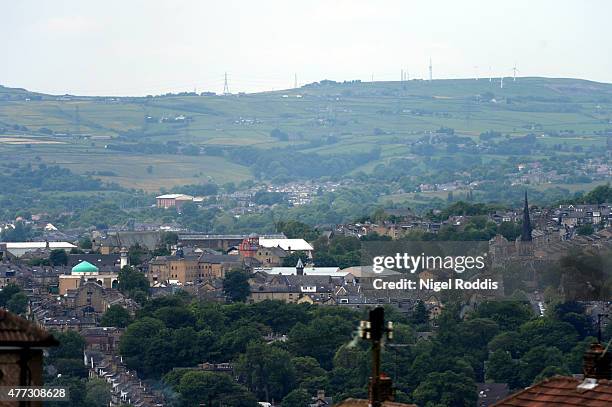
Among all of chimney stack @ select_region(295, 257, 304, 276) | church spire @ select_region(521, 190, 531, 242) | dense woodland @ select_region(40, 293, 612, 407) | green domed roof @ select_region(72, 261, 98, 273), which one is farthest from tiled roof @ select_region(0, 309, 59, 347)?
green domed roof @ select_region(72, 261, 98, 273)

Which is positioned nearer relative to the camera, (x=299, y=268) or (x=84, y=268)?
(x=84, y=268)

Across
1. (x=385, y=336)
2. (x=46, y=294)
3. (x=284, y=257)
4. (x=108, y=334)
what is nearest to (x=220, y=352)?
(x=108, y=334)

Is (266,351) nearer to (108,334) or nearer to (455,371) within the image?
(455,371)

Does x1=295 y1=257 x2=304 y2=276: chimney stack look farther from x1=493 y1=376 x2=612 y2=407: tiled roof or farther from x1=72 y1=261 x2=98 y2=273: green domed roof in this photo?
x1=493 y1=376 x2=612 y2=407: tiled roof

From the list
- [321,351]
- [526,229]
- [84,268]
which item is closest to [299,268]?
[84,268]

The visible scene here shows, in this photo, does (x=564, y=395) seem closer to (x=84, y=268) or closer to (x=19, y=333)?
(x=19, y=333)

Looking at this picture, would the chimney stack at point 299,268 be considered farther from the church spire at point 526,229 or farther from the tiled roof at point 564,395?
the tiled roof at point 564,395

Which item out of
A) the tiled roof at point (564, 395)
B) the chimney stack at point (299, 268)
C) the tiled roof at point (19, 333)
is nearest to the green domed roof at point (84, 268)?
the chimney stack at point (299, 268)
